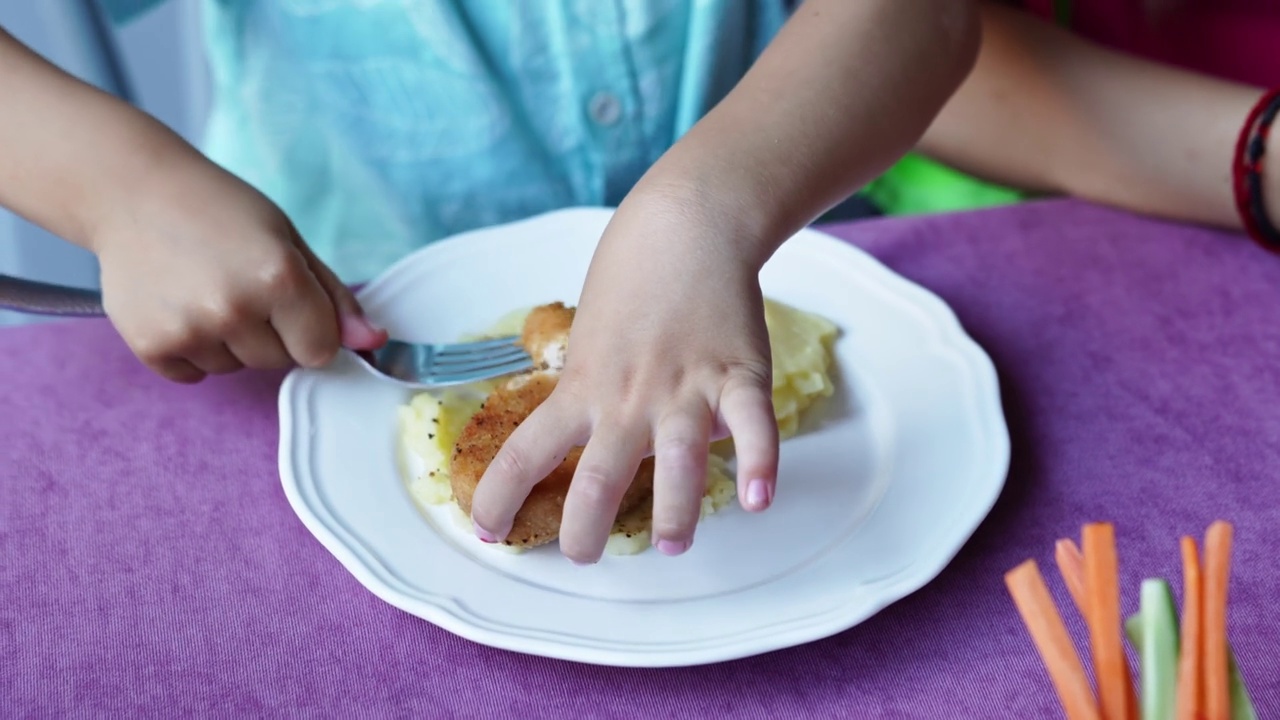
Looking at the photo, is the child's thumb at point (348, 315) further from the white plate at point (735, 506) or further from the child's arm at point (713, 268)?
the child's arm at point (713, 268)

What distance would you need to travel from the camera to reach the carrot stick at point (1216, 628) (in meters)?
0.37

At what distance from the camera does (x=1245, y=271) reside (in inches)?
36.8

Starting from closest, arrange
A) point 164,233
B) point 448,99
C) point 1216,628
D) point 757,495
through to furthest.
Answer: point 1216,628 < point 757,495 < point 164,233 < point 448,99

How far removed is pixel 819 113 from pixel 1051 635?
499 millimetres

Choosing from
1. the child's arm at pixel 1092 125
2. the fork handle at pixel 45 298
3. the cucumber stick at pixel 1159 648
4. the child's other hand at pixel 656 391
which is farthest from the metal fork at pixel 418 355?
the child's arm at pixel 1092 125

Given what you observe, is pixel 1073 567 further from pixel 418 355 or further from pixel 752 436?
pixel 418 355

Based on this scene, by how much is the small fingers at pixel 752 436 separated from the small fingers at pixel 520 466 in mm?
90

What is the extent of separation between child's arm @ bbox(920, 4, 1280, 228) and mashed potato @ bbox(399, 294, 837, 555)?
15.5 inches

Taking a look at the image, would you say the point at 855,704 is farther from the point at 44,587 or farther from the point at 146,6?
the point at 146,6

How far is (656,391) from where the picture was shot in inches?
23.6

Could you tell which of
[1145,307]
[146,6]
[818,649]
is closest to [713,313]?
[818,649]

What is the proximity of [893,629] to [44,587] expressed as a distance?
0.52 meters

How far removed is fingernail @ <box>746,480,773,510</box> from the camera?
20.9 inches

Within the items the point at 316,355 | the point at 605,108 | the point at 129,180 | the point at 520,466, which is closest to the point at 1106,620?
the point at 520,466
